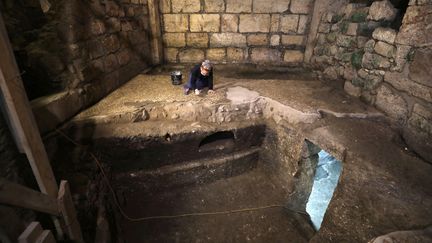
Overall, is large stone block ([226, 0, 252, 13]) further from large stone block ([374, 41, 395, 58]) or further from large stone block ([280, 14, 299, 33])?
large stone block ([374, 41, 395, 58])

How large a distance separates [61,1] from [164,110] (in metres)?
1.81

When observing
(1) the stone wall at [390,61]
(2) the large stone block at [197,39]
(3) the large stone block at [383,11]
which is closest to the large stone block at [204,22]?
(2) the large stone block at [197,39]

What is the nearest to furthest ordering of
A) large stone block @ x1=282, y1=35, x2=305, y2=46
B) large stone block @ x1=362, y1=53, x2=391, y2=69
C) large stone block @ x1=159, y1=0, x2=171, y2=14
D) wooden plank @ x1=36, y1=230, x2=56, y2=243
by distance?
wooden plank @ x1=36, y1=230, x2=56, y2=243 < large stone block @ x1=362, y1=53, x2=391, y2=69 < large stone block @ x1=159, y1=0, x2=171, y2=14 < large stone block @ x1=282, y1=35, x2=305, y2=46

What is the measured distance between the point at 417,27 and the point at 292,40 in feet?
9.06

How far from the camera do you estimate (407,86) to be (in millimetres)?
3025

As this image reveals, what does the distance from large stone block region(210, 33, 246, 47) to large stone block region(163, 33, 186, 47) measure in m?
0.66

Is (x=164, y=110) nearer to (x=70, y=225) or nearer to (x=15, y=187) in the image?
(x=70, y=225)

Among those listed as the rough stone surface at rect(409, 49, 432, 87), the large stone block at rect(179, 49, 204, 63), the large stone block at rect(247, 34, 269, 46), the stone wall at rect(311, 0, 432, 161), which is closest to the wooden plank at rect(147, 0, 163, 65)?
the large stone block at rect(179, 49, 204, 63)

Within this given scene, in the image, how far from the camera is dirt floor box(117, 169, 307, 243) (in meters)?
3.00

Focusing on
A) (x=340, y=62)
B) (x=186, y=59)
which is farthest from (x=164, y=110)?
(x=340, y=62)

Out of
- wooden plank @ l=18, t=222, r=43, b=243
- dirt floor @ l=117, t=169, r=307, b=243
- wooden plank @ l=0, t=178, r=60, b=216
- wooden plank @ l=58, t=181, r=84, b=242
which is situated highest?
wooden plank @ l=0, t=178, r=60, b=216

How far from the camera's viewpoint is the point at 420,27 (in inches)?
110

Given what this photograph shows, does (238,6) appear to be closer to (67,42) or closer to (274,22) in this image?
(274,22)

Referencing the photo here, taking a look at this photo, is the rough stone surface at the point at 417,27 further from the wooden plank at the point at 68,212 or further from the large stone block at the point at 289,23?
the wooden plank at the point at 68,212
